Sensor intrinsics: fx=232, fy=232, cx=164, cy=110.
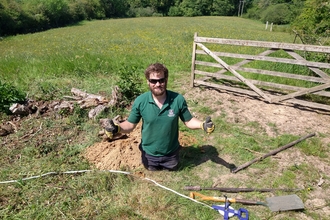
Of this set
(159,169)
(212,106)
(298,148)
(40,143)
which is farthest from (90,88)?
(298,148)

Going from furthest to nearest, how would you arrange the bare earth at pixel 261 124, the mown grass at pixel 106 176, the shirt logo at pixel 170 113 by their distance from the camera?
the bare earth at pixel 261 124, the shirt logo at pixel 170 113, the mown grass at pixel 106 176

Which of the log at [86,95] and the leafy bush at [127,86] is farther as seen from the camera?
the leafy bush at [127,86]

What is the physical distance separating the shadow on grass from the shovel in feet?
2.43

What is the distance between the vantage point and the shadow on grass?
3.81m

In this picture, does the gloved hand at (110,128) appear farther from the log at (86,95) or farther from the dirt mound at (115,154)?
the log at (86,95)

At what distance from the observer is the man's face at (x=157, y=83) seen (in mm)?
2881

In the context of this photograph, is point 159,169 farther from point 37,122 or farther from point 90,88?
point 90,88

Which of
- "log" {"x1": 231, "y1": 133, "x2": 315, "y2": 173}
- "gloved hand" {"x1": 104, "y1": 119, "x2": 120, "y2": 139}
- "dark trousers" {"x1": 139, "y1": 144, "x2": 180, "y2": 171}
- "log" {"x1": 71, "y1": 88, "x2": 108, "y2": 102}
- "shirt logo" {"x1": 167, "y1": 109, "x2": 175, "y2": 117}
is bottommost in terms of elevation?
"log" {"x1": 231, "y1": 133, "x2": 315, "y2": 173}

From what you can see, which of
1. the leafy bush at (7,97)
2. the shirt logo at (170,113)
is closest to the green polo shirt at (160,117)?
the shirt logo at (170,113)

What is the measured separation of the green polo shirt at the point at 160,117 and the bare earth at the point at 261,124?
0.70 meters

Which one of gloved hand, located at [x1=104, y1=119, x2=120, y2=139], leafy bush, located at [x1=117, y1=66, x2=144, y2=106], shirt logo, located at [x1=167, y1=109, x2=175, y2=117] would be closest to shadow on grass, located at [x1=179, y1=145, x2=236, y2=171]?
shirt logo, located at [x1=167, y1=109, x2=175, y2=117]

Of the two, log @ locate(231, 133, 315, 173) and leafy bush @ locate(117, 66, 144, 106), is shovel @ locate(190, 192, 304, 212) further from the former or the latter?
leafy bush @ locate(117, 66, 144, 106)

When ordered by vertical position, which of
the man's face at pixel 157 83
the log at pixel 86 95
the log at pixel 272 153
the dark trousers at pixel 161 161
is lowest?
the log at pixel 272 153

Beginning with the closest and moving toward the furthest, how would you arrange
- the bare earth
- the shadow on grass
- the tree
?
the bare earth → the shadow on grass → the tree
